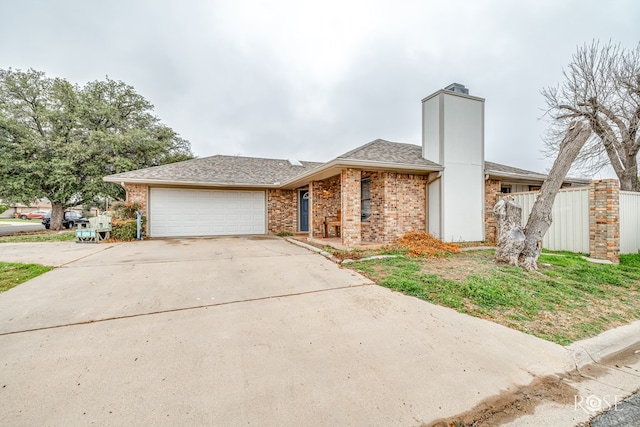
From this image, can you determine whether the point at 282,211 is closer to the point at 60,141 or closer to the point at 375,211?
the point at 375,211

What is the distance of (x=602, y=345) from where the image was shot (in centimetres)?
295

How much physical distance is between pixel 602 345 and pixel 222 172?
13021 mm

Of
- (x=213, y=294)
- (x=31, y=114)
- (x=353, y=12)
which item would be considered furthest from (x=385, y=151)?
(x=31, y=114)

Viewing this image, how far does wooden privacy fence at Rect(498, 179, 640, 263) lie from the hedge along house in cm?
204

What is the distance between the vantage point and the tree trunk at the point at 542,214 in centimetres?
600

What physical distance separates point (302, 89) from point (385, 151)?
800cm

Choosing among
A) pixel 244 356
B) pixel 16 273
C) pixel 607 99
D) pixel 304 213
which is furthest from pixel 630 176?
pixel 16 273

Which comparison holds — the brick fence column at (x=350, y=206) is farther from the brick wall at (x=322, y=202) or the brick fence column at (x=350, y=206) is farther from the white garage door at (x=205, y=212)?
the white garage door at (x=205, y=212)

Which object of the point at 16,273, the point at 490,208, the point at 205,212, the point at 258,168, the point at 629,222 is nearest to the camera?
the point at 16,273

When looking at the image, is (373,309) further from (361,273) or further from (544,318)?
(544,318)

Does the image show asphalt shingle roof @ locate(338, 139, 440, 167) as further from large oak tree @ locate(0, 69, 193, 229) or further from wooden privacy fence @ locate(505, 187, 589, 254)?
large oak tree @ locate(0, 69, 193, 229)

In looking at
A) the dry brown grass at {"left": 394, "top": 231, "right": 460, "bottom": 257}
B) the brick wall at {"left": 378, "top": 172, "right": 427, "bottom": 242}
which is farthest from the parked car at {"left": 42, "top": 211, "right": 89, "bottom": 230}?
the dry brown grass at {"left": 394, "top": 231, "right": 460, "bottom": 257}

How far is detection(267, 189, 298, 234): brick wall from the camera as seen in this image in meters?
13.2

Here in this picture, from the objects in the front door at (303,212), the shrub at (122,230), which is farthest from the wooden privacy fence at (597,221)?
the shrub at (122,230)
